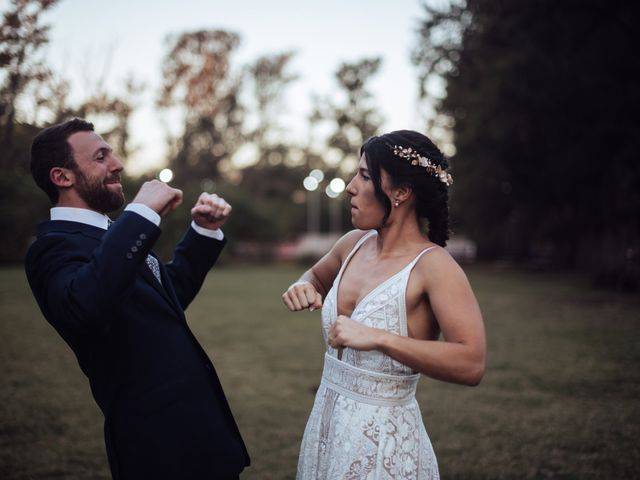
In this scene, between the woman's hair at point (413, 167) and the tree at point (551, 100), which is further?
the tree at point (551, 100)

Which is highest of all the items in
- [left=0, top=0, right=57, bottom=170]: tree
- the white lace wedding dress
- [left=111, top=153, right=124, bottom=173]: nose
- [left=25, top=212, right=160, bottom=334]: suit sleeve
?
[left=0, top=0, right=57, bottom=170]: tree

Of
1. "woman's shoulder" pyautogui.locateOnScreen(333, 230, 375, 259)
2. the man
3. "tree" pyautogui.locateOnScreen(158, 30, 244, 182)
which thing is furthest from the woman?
"tree" pyautogui.locateOnScreen(158, 30, 244, 182)

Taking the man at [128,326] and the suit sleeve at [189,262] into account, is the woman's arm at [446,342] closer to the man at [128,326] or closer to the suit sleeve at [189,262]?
the man at [128,326]

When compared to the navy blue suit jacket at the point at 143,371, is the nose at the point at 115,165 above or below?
above

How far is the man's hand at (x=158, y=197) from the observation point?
2275mm

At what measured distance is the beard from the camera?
2529 mm

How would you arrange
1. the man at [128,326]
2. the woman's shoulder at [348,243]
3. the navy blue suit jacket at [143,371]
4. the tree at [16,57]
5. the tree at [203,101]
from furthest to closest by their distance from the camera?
the tree at [203,101]
the tree at [16,57]
the woman's shoulder at [348,243]
the navy blue suit jacket at [143,371]
the man at [128,326]

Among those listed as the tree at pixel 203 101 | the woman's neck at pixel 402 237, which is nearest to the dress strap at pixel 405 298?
the woman's neck at pixel 402 237

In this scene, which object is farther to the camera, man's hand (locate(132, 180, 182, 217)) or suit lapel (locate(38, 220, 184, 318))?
suit lapel (locate(38, 220, 184, 318))

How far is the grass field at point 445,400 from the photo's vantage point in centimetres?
533

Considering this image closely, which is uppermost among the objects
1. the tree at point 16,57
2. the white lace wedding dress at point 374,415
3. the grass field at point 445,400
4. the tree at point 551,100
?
the tree at point 551,100

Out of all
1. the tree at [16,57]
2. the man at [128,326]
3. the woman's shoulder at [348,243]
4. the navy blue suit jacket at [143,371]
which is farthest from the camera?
the tree at [16,57]

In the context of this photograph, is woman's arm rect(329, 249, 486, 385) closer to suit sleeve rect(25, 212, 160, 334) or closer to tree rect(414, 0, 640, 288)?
suit sleeve rect(25, 212, 160, 334)

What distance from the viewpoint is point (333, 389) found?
272 cm
